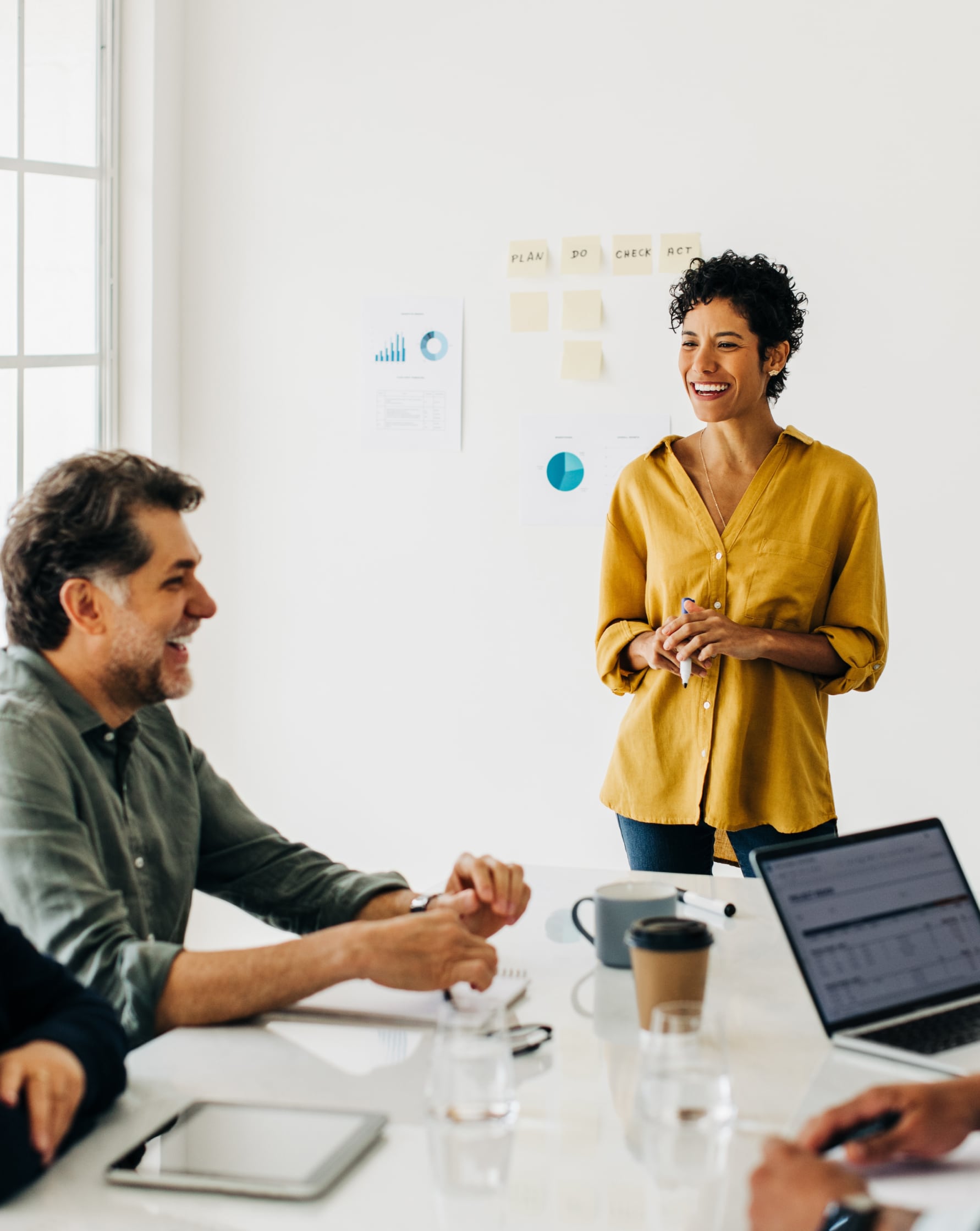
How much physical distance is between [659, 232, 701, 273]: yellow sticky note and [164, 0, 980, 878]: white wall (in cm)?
4

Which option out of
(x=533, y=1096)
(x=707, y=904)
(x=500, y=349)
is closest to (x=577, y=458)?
(x=500, y=349)

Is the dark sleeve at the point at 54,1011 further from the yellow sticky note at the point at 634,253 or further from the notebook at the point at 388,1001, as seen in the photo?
the yellow sticky note at the point at 634,253

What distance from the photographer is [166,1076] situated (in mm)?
1252

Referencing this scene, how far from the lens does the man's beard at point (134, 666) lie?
64.4 inches

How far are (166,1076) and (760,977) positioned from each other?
694 mm

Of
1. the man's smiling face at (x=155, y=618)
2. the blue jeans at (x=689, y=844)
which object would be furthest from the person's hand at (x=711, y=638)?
the man's smiling face at (x=155, y=618)

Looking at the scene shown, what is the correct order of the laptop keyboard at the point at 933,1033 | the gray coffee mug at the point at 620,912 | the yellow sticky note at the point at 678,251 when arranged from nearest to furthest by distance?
the laptop keyboard at the point at 933,1033
the gray coffee mug at the point at 620,912
the yellow sticky note at the point at 678,251

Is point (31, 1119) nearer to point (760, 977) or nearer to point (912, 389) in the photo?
point (760, 977)

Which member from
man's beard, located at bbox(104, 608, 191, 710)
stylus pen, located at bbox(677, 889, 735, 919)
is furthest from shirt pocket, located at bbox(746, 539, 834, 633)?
man's beard, located at bbox(104, 608, 191, 710)

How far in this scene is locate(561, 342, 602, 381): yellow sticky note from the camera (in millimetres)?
3387

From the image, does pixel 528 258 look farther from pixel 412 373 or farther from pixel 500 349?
pixel 412 373

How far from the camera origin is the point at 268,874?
1.78 m

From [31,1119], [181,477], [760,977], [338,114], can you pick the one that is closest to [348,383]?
[338,114]

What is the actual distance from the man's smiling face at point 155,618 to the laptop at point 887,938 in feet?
2.66
